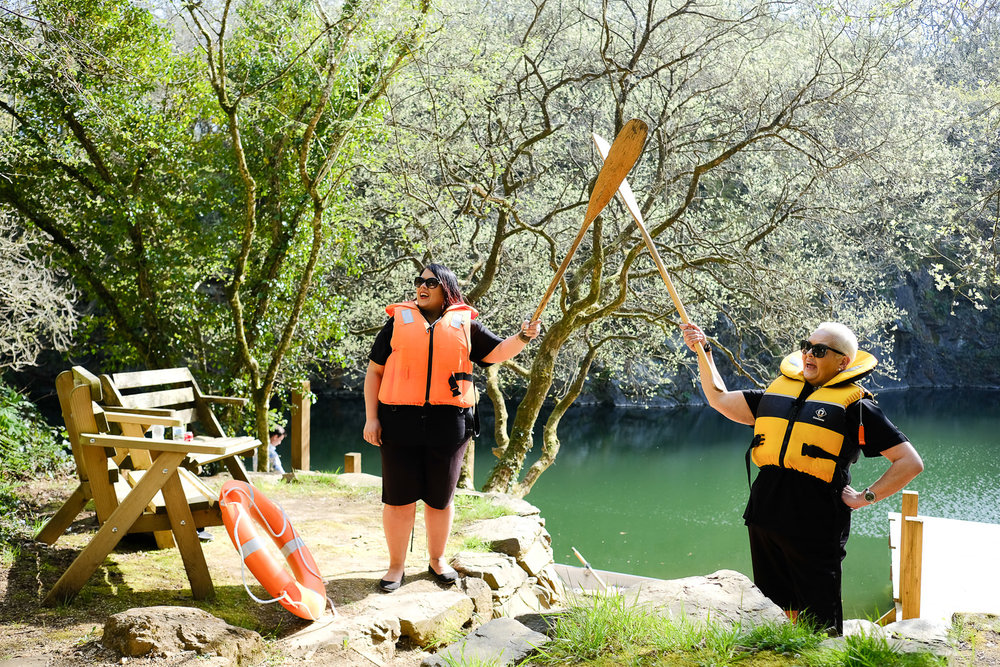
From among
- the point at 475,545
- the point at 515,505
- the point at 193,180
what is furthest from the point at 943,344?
the point at 475,545

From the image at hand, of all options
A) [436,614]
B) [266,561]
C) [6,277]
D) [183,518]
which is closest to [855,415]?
[436,614]

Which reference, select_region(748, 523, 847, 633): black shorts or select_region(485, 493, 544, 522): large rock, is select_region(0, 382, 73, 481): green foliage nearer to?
select_region(485, 493, 544, 522): large rock

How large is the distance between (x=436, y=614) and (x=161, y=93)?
8.91 metres

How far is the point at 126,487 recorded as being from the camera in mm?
3738

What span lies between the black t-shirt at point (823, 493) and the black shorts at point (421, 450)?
4.37ft

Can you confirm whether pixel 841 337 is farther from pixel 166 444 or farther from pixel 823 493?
pixel 166 444

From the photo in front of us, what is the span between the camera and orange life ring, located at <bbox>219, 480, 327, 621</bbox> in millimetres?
2967

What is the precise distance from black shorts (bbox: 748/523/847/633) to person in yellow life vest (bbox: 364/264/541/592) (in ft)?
4.13

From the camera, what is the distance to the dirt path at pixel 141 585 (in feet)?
9.04

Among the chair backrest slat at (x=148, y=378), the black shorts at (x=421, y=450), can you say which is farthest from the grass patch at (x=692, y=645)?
the chair backrest slat at (x=148, y=378)

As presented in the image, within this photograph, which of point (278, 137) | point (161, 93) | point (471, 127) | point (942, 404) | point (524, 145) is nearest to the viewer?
point (278, 137)

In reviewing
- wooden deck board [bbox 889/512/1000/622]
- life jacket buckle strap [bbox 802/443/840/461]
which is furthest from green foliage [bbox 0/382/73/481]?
wooden deck board [bbox 889/512/1000/622]

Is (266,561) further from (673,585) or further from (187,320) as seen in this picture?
(187,320)

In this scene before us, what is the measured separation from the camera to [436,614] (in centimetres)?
327
